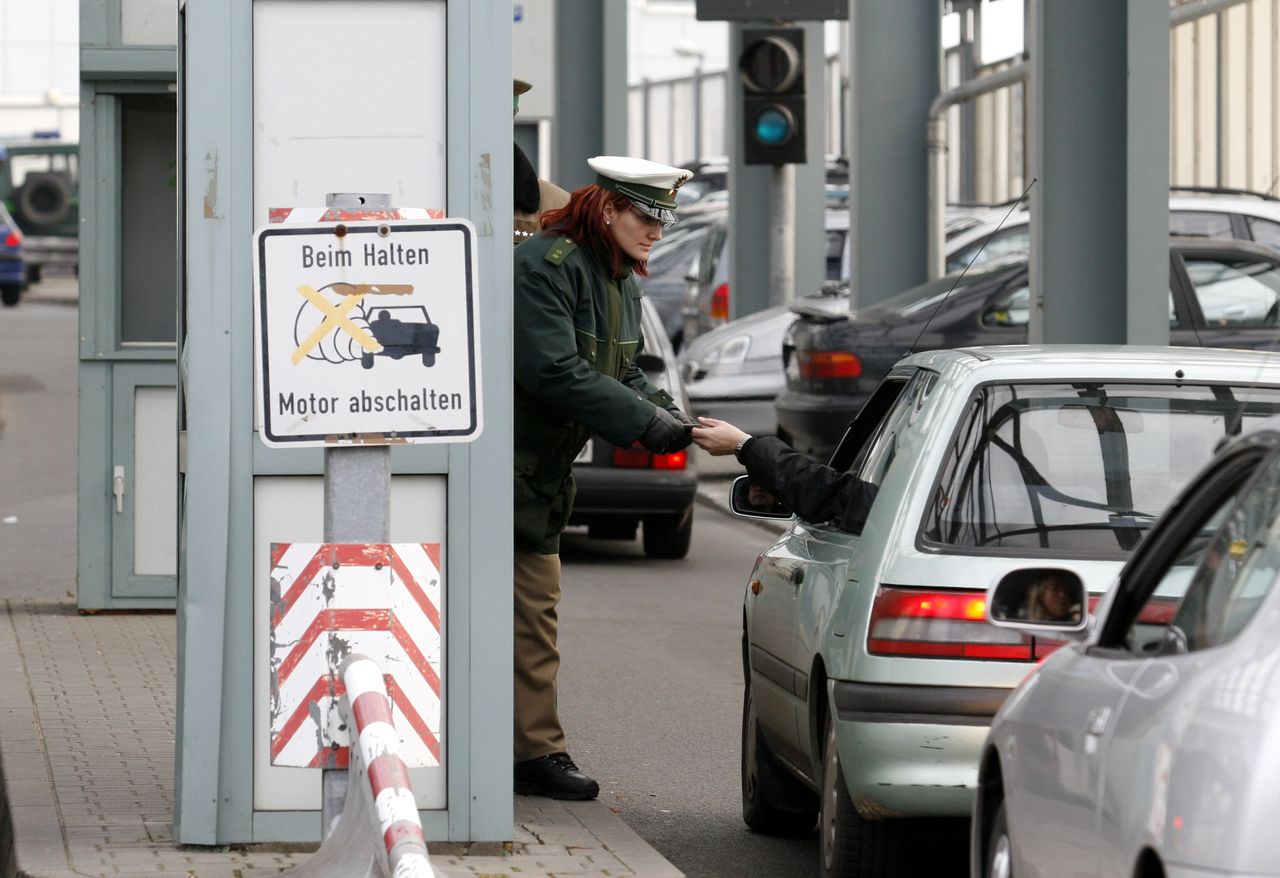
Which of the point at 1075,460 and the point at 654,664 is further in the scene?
the point at 654,664

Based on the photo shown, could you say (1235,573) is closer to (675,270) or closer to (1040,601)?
(1040,601)

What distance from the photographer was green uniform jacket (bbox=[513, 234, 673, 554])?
21.9 feet

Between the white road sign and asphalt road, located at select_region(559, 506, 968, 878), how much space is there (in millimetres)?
1688

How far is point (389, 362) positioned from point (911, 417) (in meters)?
1.64

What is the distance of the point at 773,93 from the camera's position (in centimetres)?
1945

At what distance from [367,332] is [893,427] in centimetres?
180

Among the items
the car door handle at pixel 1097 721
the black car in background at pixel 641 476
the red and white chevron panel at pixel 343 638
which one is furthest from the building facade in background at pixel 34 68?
the car door handle at pixel 1097 721

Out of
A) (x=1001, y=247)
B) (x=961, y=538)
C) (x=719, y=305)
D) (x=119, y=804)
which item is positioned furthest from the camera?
(x=719, y=305)

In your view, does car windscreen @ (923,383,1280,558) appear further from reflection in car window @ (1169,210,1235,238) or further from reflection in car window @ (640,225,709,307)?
reflection in car window @ (640,225,709,307)

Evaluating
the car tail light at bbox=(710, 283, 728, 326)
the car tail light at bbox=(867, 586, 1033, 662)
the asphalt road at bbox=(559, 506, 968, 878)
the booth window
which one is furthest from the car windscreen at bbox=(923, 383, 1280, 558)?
the car tail light at bbox=(710, 283, 728, 326)

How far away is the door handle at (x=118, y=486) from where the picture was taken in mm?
10609

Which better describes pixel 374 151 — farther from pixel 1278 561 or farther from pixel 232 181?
pixel 1278 561

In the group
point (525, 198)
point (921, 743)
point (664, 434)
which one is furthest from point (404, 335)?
point (525, 198)

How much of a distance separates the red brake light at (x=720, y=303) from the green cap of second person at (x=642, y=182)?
53.9 feet
